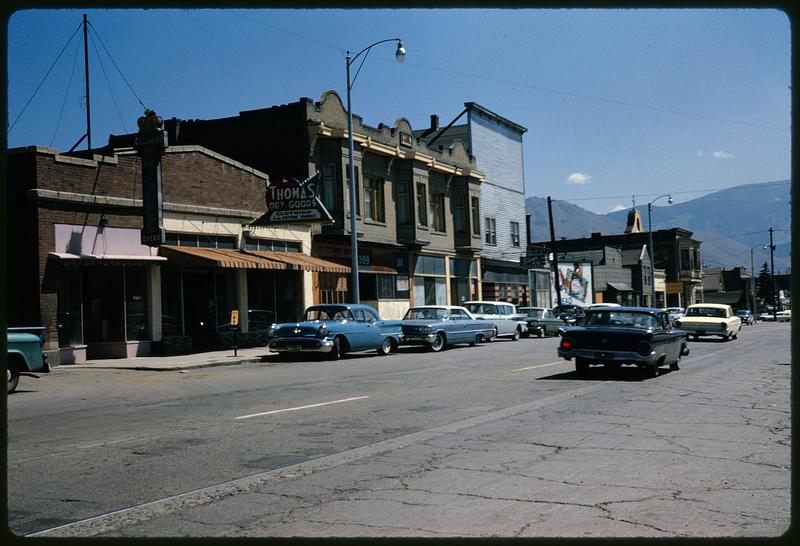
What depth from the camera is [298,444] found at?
9.16m

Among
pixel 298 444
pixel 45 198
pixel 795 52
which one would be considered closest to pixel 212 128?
pixel 45 198

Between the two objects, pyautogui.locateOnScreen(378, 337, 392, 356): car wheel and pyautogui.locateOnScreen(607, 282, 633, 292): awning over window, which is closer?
pyautogui.locateOnScreen(378, 337, 392, 356): car wheel

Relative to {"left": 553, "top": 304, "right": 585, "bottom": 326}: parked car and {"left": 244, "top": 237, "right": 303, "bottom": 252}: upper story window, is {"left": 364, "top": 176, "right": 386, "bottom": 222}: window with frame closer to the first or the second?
{"left": 244, "top": 237, "right": 303, "bottom": 252}: upper story window

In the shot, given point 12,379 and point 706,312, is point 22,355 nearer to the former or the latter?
point 12,379

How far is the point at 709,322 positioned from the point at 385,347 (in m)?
14.1

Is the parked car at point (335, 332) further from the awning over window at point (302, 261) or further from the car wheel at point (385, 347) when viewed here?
the awning over window at point (302, 261)

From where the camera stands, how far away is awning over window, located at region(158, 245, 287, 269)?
24.8m

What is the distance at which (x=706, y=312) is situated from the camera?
109 feet

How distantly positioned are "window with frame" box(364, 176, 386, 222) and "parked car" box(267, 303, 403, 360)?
1045 cm

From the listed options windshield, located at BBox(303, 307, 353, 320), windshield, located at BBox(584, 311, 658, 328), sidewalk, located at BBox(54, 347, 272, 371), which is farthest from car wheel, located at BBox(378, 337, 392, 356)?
windshield, located at BBox(584, 311, 658, 328)

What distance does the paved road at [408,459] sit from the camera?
5891 millimetres

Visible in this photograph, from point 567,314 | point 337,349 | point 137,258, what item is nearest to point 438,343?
point 337,349

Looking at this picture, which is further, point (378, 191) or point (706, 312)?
point (378, 191)

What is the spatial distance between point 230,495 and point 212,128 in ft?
97.6
